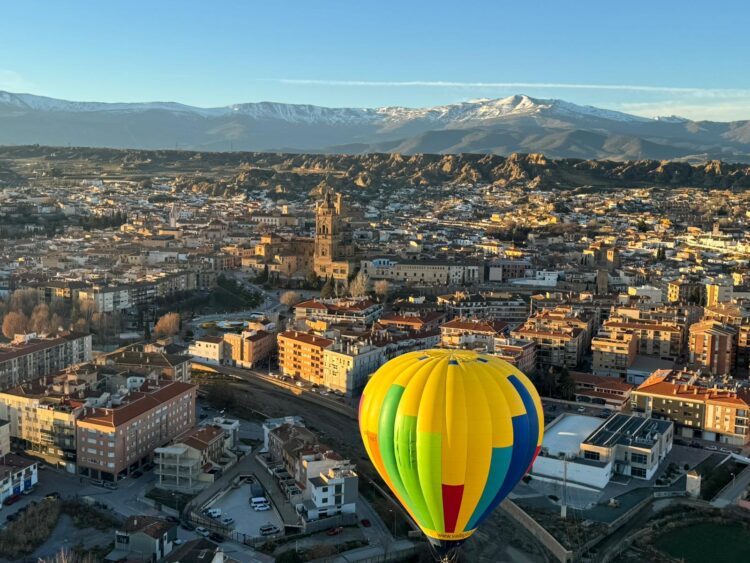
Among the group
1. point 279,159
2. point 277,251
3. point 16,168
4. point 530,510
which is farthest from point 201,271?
point 279,159

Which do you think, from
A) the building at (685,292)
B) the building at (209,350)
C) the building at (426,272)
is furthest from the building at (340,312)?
the building at (685,292)

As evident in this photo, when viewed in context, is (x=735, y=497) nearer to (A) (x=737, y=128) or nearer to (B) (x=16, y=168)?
(B) (x=16, y=168)

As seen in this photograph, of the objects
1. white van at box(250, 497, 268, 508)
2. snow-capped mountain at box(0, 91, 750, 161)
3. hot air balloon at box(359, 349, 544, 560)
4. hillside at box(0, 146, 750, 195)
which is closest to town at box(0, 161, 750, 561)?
white van at box(250, 497, 268, 508)

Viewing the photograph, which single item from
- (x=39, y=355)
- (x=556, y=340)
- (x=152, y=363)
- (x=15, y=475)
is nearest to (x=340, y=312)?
(x=556, y=340)

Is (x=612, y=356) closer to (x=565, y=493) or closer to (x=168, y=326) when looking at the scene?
(x=565, y=493)

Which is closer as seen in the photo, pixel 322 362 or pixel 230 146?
pixel 322 362

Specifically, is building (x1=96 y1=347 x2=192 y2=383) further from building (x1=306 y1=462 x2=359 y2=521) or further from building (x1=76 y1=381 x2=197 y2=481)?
building (x1=306 y1=462 x2=359 y2=521)
